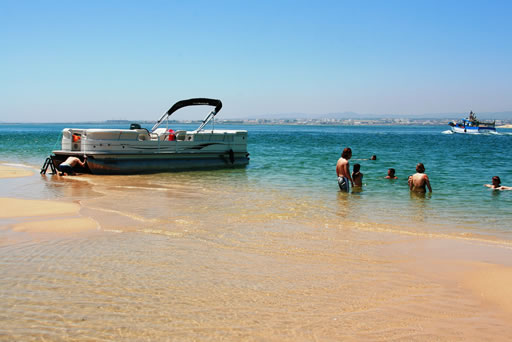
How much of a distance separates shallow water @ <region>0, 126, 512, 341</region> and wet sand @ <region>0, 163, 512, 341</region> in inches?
0.8

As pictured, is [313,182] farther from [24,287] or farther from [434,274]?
[24,287]

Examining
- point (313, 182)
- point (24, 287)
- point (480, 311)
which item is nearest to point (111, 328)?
point (24, 287)

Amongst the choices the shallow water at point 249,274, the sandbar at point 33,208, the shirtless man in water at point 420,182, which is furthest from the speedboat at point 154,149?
the shirtless man in water at point 420,182

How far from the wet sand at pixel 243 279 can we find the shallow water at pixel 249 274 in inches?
0.8

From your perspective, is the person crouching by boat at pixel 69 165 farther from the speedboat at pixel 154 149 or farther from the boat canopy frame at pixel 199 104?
the boat canopy frame at pixel 199 104

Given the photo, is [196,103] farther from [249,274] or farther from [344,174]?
[249,274]

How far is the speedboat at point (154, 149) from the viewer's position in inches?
765

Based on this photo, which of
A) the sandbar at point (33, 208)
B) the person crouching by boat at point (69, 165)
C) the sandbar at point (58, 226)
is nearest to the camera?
the sandbar at point (58, 226)

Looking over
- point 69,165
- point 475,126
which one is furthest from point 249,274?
point 475,126

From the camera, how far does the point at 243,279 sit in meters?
5.71

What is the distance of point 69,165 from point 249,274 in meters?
15.2

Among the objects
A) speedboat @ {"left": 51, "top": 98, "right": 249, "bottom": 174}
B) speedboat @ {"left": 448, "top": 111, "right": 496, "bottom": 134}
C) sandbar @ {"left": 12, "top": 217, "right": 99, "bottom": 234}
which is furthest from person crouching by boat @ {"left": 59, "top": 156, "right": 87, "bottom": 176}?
speedboat @ {"left": 448, "top": 111, "right": 496, "bottom": 134}

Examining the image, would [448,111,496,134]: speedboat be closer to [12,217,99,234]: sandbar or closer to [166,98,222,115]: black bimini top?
[166,98,222,115]: black bimini top

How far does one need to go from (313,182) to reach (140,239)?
10.8 m
